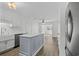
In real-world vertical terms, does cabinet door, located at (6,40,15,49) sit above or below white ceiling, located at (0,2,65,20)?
below

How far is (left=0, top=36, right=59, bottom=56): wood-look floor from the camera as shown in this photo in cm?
175

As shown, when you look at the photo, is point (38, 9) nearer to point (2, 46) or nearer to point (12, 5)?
point (12, 5)

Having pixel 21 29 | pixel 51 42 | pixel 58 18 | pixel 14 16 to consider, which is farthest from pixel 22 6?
pixel 51 42

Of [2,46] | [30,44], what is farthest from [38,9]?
[2,46]

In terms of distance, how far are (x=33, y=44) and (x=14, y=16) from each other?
58 centimetres

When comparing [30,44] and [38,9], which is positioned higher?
[38,9]

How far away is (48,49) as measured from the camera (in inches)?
70.2

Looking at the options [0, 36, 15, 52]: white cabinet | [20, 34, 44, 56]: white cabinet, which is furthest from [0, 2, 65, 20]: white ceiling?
[0, 36, 15, 52]: white cabinet

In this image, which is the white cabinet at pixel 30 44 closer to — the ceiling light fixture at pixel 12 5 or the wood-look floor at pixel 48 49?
the wood-look floor at pixel 48 49

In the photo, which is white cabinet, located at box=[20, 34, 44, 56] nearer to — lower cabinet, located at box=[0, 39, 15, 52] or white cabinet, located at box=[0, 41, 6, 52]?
lower cabinet, located at box=[0, 39, 15, 52]

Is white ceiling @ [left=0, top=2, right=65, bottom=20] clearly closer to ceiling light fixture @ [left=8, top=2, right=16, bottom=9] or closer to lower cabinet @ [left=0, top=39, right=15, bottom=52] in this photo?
ceiling light fixture @ [left=8, top=2, right=16, bottom=9]

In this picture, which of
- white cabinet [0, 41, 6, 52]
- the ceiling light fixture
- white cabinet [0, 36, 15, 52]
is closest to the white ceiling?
the ceiling light fixture

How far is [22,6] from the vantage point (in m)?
→ 1.76

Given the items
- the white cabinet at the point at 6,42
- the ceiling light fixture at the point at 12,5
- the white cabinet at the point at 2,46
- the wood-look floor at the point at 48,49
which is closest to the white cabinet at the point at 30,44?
the wood-look floor at the point at 48,49
